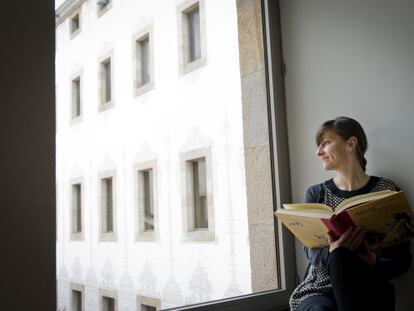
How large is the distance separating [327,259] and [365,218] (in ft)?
0.98

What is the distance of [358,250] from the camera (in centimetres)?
157

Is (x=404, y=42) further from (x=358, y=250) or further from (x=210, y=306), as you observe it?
(x=210, y=306)

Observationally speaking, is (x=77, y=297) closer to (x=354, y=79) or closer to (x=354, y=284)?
(x=354, y=284)

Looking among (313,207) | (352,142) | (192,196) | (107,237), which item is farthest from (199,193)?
(313,207)

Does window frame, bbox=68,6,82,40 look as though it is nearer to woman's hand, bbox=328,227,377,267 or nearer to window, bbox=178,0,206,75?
window, bbox=178,0,206,75

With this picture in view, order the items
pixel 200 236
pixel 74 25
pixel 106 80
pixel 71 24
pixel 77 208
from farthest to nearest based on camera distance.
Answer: pixel 106 80
pixel 77 208
pixel 200 236
pixel 74 25
pixel 71 24

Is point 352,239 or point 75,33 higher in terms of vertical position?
point 75,33

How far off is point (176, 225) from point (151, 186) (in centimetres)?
75

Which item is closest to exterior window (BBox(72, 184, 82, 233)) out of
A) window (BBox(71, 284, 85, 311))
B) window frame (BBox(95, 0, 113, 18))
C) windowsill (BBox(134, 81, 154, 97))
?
window (BBox(71, 284, 85, 311))

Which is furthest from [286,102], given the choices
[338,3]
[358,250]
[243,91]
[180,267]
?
[180,267]

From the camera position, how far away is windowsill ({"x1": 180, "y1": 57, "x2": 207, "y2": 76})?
4.16 meters

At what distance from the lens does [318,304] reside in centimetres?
165

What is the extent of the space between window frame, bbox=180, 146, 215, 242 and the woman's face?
75.7 inches

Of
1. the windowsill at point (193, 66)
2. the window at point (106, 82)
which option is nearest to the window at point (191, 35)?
the windowsill at point (193, 66)
